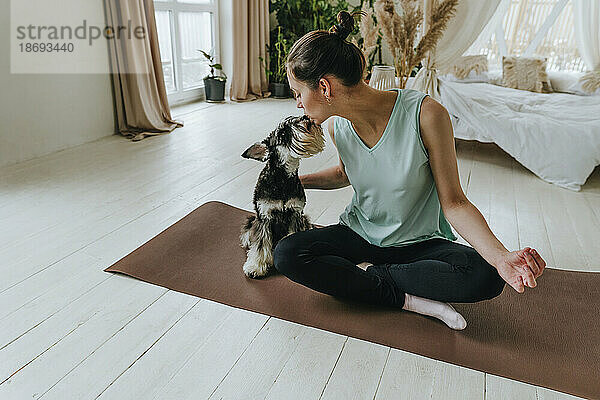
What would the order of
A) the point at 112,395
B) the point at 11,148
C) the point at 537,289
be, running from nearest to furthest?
1. the point at 112,395
2. the point at 537,289
3. the point at 11,148

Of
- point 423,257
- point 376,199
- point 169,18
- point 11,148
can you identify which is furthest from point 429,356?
point 169,18

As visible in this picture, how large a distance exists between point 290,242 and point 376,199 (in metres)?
0.31

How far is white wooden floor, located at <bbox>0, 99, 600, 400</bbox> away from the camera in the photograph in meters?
1.30

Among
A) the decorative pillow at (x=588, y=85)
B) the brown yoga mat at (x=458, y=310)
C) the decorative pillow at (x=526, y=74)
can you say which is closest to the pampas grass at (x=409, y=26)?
the decorative pillow at (x=526, y=74)

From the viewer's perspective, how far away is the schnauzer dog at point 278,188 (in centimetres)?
158

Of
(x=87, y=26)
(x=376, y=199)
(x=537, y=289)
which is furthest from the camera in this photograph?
(x=87, y=26)

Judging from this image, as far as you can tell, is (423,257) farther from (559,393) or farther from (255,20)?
(255,20)

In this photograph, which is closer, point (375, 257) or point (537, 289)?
point (375, 257)

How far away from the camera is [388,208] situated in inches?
60.0

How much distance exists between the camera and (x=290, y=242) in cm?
159

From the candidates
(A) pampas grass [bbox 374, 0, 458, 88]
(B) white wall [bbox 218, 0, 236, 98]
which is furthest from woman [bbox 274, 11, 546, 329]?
(B) white wall [bbox 218, 0, 236, 98]

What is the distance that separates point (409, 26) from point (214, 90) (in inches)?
98.5

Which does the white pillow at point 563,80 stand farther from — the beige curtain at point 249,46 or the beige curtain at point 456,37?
the beige curtain at point 249,46

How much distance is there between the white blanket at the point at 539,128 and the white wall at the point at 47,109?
2.51m
